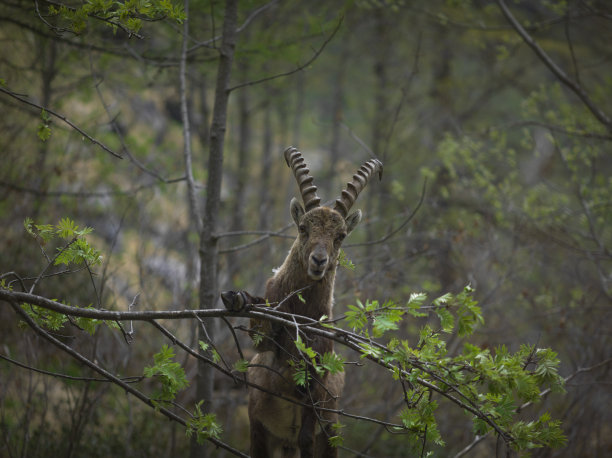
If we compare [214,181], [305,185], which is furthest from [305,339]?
[214,181]

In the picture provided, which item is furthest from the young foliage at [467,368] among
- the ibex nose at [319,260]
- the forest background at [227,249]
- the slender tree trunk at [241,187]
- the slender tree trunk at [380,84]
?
the slender tree trunk at [380,84]

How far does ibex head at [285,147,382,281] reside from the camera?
184 inches

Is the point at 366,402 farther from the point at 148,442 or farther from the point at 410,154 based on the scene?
the point at 410,154

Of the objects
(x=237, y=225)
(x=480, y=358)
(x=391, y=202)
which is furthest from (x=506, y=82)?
(x=480, y=358)

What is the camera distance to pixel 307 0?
44.9 feet

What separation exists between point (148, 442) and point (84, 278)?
307 cm

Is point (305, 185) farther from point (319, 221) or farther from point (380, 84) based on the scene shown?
point (380, 84)

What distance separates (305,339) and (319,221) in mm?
1152

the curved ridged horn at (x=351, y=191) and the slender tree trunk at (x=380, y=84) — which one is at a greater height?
the slender tree trunk at (x=380, y=84)

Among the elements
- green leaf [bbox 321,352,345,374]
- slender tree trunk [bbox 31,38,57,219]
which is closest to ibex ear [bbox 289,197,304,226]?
green leaf [bbox 321,352,345,374]

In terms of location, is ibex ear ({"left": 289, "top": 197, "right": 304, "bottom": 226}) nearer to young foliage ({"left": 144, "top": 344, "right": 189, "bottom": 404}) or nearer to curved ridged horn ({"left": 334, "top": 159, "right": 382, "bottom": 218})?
curved ridged horn ({"left": 334, "top": 159, "right": 382, "bottom": 218})

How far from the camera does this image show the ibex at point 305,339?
489cm

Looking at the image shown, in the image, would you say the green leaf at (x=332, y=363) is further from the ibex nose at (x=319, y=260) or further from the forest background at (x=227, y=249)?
the forest background at (x=227, y=249)

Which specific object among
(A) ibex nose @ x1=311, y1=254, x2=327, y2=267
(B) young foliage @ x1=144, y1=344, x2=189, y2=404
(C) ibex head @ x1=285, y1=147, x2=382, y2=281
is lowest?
(B) young foliage @ x1=144, y1=344, x2=189, y2=404
